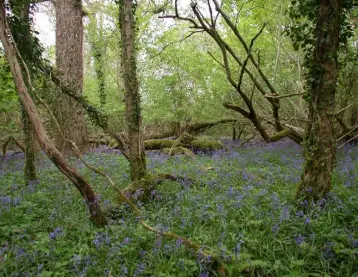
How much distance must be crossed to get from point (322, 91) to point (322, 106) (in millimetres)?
220

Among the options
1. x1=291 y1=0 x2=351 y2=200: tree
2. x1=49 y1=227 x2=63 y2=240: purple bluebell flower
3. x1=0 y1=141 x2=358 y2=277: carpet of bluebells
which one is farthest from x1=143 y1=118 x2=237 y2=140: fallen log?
x1=49 y1=227 x2=63 y2=240: purple bluebell flower

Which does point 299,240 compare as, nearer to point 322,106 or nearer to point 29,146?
point 322,106

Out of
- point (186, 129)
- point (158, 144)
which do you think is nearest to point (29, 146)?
point (158, 144)

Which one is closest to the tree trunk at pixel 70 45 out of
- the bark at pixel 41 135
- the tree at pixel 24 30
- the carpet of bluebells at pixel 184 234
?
the tree at pixel 24 30

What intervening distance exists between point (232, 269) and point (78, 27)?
10.3 metres

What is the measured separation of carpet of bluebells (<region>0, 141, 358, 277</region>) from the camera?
3027 mm

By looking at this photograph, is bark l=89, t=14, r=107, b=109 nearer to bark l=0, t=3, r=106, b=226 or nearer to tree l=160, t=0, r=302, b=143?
tree l=160, t=0, r=302, b=143

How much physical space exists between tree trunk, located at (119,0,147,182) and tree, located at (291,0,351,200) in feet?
8.79

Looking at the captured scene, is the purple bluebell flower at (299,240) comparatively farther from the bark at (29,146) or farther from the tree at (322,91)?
the bark at (29,146)

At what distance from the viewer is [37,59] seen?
562cm

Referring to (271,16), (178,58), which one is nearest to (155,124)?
(178,58)

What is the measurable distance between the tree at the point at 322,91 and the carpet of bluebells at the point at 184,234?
388 mm

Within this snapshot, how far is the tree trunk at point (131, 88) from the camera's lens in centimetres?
516

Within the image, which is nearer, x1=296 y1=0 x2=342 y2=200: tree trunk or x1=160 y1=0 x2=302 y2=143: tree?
x1=296 y1=0 x2=342 y2=200: tree trunk
